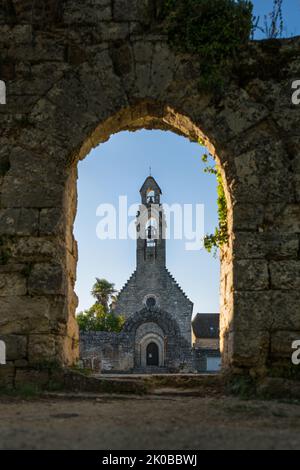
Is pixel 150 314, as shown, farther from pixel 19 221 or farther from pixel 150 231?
pixel 19 221

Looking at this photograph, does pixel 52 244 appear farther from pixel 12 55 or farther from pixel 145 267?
pixel 145 267

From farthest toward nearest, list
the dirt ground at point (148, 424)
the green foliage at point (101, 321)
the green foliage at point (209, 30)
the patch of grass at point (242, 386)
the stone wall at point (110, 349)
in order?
the green foliage at point (101, 321)
the stone wall at point (110, 349)
the green foliage at point (209, 30)
the patch of grass at point (242, 386)
the dirt ground at point (148, 424)

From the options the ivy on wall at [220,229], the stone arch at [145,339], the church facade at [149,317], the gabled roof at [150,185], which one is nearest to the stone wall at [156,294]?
the church facade at [149,317]

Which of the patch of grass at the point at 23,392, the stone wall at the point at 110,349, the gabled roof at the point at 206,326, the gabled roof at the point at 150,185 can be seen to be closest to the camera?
the patch of grass at the point at 23,392

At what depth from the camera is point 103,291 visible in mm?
46250

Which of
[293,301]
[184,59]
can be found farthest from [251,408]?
[184,59]

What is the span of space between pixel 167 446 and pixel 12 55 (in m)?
4.88

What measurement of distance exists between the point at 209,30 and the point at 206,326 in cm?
3954

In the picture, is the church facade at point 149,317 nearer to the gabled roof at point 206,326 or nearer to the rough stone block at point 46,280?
the gabled roof at point 206,326

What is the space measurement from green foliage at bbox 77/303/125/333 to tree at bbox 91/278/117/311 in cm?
312

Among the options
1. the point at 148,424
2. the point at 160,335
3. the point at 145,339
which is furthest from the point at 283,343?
the point at 145,339

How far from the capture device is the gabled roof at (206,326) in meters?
42.7

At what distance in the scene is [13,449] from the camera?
8.34 ft

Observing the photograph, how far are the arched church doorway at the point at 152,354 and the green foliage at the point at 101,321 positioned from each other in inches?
147
